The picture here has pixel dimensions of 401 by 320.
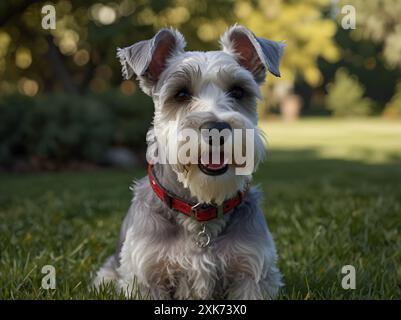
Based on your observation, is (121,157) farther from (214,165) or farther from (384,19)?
(384,19)

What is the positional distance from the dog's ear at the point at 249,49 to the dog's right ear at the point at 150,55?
14.8 inches

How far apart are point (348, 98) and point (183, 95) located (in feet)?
189

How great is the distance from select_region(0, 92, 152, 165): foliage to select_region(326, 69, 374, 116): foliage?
1740 inches

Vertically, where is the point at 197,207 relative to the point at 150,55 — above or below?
below

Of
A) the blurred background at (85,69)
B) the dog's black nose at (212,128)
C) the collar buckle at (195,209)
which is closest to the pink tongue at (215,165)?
the dog's black nose at (212,128)

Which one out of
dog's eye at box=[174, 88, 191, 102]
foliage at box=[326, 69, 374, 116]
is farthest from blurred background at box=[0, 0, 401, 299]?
foliage at box=[326, 69, 374, 116]

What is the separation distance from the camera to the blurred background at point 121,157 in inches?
199

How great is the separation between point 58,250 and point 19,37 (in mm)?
15590

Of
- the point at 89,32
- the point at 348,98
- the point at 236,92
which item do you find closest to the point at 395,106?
the point at 348,98

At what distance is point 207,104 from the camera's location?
354cm

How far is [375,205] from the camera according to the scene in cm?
726
